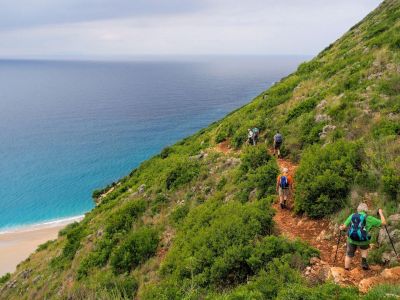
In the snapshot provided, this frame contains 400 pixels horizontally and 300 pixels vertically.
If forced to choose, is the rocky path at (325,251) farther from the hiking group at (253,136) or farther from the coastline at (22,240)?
the coastline at (22,240)

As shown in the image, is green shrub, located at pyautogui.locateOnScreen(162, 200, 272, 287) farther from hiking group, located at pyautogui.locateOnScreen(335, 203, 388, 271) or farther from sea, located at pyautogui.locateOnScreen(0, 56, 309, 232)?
sea, located at pyautogui.locateOnScreen(0, 56, 309, 232)

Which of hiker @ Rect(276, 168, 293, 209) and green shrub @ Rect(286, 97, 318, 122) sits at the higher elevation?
green shrub @ Rect(286, 97, 318, 122)

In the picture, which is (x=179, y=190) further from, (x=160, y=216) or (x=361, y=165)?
(x=361, y=165)

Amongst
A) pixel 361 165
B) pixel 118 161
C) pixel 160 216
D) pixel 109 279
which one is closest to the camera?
pixel 361 165

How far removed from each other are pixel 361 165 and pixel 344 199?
1490 mm

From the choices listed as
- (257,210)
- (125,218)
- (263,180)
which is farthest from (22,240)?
(257,210)

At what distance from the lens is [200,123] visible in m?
85.1

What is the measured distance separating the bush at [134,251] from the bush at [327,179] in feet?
23.3

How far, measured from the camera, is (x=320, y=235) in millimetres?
9711

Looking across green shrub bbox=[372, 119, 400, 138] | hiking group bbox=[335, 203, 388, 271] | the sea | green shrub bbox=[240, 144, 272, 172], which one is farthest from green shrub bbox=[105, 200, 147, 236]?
the sea

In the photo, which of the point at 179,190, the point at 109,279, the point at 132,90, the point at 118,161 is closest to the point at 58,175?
the point at 118,161

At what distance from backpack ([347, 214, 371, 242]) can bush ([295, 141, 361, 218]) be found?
2.20 meters

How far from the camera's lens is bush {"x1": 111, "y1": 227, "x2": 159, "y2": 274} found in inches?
558

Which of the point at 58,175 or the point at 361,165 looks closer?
the point at 361,165
